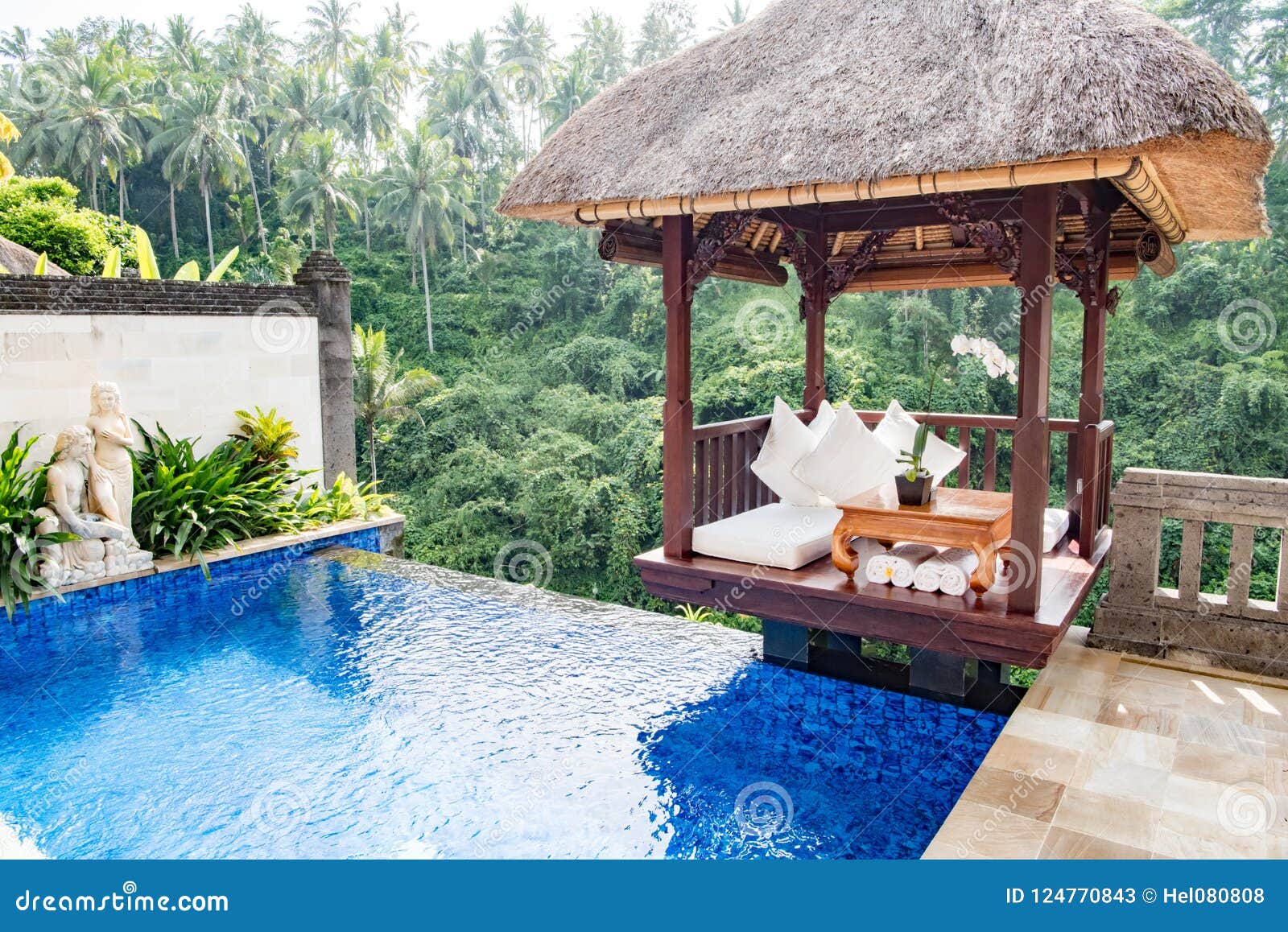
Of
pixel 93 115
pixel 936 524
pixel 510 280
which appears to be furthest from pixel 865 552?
pixel 93 115

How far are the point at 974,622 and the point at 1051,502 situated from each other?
11.4 m

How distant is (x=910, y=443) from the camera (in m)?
5.23

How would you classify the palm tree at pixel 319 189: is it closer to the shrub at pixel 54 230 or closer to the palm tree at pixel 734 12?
the shrub at pixel 54 230

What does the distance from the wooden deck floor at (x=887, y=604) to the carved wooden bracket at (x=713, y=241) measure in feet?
4.55

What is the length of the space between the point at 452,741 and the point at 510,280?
2685 centimetres

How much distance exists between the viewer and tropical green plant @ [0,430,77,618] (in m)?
5.41

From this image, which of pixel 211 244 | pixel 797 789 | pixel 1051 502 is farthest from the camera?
pixel 211 244

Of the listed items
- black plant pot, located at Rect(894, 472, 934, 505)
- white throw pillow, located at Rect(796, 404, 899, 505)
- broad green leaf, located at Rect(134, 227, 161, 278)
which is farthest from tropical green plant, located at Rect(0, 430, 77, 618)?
black plant pot, located at Rect(894, 472, 934, 505)

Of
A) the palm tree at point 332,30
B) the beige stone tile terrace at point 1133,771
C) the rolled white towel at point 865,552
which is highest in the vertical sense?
the palm tree at point 332,30

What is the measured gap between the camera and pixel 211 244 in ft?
103

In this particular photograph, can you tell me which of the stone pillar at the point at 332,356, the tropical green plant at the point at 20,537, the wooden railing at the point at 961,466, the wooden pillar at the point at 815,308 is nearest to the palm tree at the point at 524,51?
the stone pillar at the point at 332,356

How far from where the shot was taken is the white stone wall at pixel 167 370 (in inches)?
251
